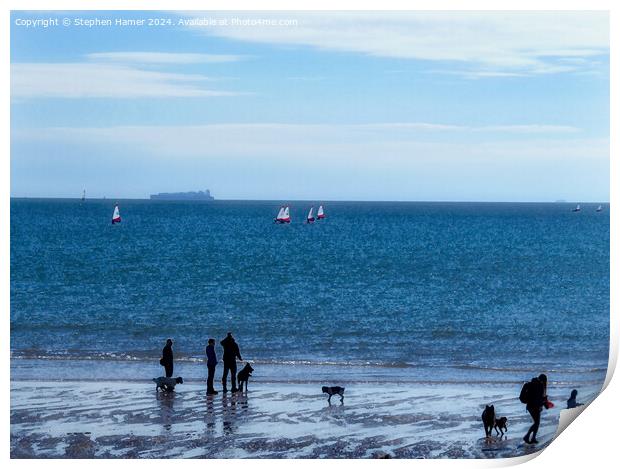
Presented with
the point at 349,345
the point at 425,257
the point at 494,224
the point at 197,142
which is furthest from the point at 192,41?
the point at 494,224

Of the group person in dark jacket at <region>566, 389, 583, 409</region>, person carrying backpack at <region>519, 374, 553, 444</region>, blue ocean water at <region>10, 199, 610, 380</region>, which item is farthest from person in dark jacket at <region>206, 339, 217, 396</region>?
person in dark jacket at <region>566, 389, 583, 409</region>

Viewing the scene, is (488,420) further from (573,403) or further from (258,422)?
(258,422)

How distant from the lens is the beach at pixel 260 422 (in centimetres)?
1288

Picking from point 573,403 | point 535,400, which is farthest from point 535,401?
point 573,403

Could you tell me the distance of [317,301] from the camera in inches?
1257

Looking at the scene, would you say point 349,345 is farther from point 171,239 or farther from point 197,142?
point 171,239

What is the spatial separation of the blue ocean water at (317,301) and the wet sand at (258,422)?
11.0 ft

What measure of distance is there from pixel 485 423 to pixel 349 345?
32.6 feet

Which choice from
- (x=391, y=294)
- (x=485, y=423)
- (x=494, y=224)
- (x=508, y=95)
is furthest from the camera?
(x=494, y=224)

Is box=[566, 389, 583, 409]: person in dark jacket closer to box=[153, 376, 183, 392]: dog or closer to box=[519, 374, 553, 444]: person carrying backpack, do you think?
box=[519, 374, 553, 444]: person carrying backpack

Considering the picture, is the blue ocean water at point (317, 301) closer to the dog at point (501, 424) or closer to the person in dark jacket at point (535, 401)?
the dog at point (501, 424)

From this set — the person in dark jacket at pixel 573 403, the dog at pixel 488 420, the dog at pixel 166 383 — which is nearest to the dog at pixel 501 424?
the dog at pixel 488 420

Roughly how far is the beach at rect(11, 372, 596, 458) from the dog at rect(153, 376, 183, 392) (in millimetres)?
144
